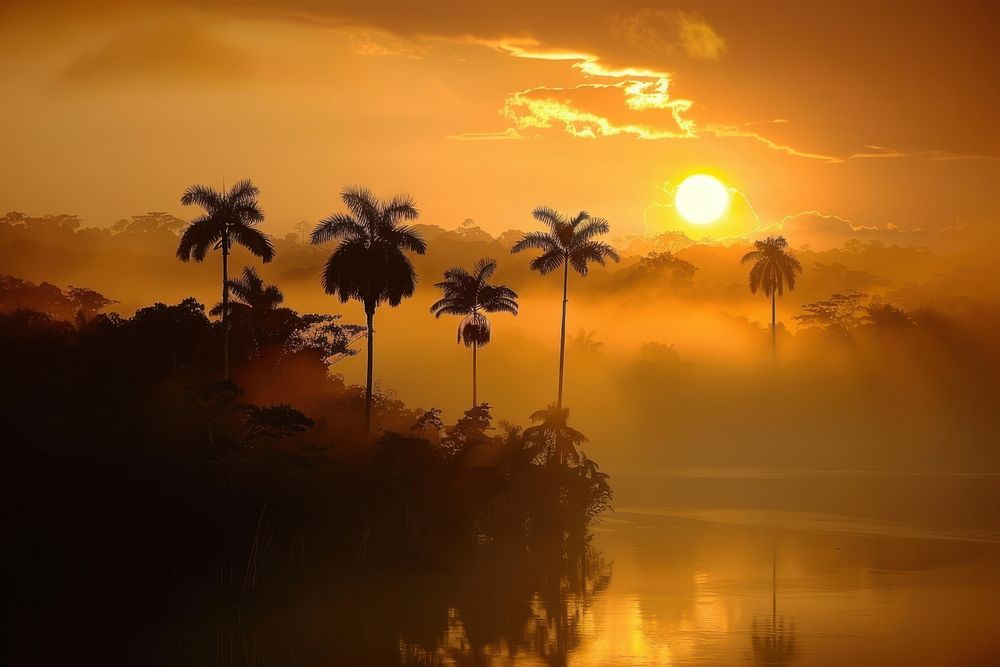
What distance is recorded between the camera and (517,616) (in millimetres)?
57594

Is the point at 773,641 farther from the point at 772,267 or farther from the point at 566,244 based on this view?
the point at 772,267

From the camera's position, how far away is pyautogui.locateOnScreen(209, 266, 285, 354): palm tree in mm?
97188

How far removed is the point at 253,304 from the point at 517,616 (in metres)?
51.6

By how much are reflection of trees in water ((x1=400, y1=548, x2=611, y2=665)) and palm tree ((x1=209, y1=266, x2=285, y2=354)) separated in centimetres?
3436

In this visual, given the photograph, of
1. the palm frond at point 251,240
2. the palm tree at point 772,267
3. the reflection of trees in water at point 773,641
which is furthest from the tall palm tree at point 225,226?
the palm tree at point 772,267

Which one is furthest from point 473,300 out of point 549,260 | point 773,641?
point 773,641

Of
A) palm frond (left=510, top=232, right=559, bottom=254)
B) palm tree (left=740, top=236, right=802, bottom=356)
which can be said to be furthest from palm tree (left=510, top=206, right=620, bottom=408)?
palm tree (left=740, top=236, right=802, bottom=356)

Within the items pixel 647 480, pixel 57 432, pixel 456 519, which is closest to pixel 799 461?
pixel 647 480

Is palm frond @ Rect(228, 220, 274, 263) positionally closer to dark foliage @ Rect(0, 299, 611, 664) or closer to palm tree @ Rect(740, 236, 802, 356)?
dark foliage @ Rect(0, 299, 611, 664)

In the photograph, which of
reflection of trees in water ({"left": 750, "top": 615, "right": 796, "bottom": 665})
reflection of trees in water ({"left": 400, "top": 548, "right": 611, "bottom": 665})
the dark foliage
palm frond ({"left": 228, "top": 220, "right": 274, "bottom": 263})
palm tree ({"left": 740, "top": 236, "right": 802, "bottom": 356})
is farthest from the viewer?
palm tree ({"left": 740, "top": 236, "right": 802, "bottom": 356})

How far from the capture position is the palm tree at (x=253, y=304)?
9719 centimetres

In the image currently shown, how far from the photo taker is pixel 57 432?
66688 millimetres

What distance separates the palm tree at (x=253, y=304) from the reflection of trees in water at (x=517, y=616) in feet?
113

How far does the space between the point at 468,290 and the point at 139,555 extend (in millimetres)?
42133
